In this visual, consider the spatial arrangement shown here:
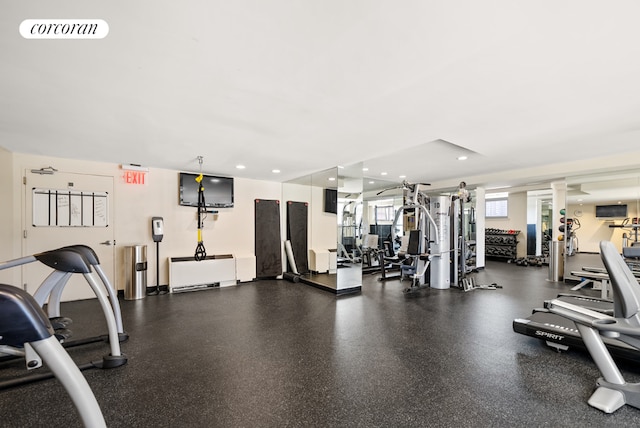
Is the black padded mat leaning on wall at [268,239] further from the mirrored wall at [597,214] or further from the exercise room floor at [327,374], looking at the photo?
the mirrored wall at [597,214]

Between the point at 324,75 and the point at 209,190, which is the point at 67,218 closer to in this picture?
the point at 209,190

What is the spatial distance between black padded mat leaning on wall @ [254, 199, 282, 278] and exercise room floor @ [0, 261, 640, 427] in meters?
2.19

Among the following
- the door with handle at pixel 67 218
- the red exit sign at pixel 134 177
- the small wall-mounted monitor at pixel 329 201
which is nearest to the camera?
the door with handle at pixel 67 218

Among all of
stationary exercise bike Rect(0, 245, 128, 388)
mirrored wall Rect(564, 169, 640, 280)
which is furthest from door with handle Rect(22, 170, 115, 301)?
mirrored wall Rect(564, 169, 640, 280)

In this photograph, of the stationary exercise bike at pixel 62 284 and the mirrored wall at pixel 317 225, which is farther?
the mirrored wall at pixel 317 225

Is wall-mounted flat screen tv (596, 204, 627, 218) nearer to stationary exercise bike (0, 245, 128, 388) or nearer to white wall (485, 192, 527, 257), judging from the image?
white wall (485, 192, 527, 257)

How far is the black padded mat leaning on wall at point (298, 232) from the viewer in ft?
21.8

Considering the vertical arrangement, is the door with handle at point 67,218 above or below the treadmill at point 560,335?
above

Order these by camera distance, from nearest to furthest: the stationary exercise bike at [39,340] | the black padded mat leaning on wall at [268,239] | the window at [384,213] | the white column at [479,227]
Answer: the stationary exercise bike at [39,340] → the black padded mat leaning on wall at [268,239] → the white column at [479,227] → the window at [384,213]

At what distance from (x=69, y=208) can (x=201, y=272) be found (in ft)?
7.62

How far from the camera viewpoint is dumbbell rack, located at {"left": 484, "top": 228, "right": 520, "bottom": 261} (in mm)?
8648

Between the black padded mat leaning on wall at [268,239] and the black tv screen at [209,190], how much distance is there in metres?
0.73

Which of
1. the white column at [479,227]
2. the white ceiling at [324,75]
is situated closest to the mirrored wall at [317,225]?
the white ceiling at [324,75]

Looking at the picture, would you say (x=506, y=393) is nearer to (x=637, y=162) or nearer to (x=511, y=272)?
(x=637, y=162)
